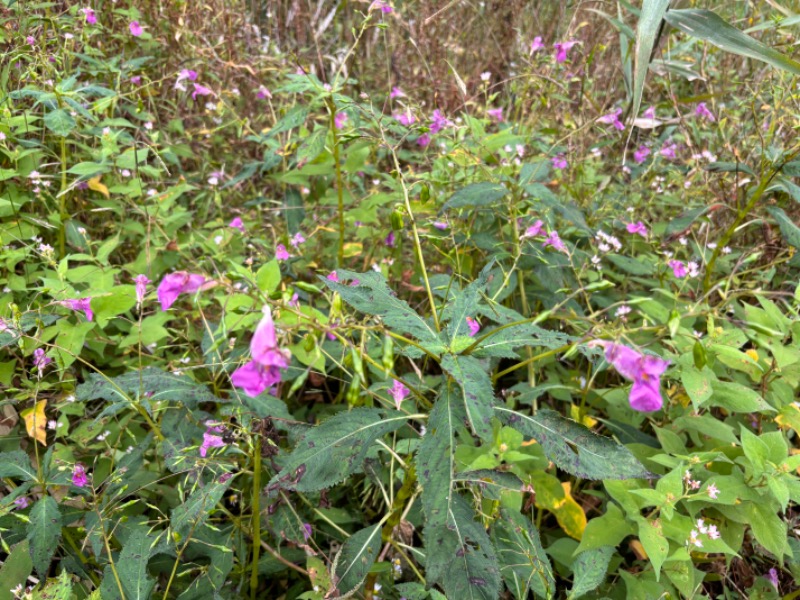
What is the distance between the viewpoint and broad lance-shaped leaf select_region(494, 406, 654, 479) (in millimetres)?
1062

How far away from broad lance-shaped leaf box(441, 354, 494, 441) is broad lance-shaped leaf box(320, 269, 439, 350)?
0.08 meters

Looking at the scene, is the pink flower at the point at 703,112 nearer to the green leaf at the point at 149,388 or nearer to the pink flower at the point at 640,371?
the pink flower at the point at 640,371

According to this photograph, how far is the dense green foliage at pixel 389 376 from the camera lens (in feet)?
3.62

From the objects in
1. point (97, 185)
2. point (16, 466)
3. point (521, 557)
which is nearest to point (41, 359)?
point (16, 466)

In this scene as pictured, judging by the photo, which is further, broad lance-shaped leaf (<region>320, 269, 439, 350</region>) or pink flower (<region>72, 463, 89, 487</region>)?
pink flower (<region>72, 463, 89, 487</region>)

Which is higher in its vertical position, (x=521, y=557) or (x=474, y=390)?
(x=474, y=390)

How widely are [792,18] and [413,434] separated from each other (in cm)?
178

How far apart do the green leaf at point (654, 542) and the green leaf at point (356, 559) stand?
545mm

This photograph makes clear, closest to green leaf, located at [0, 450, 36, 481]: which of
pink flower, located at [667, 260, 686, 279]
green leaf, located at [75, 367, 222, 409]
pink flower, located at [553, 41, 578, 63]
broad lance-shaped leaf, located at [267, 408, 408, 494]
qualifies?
green leaf, located at [75, 367, 222, 409]

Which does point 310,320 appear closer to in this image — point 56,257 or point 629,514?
point 629,514

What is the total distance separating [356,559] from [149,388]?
1.94 feet

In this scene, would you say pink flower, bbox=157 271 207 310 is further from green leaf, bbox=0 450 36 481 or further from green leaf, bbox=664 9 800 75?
green leaf, bbox=664 9 800 75

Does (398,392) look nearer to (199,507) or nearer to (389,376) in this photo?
(389,376)

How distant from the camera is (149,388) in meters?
1.34
